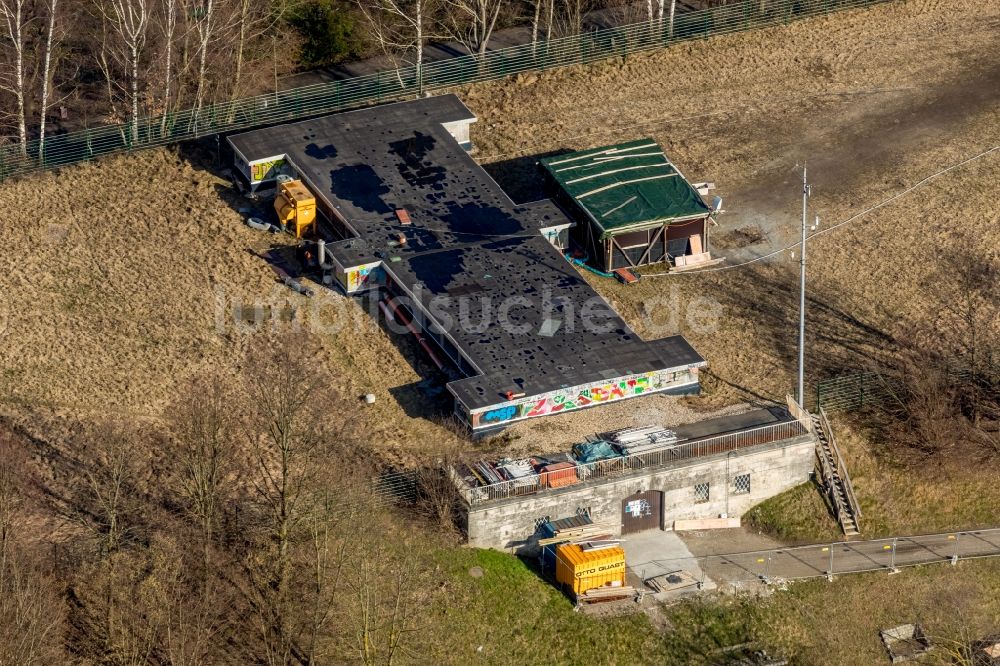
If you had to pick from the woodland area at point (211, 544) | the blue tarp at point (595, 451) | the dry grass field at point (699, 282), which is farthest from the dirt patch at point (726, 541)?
the woodland area at point (211, 544)

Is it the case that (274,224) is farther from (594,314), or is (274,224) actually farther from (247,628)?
(247,628)

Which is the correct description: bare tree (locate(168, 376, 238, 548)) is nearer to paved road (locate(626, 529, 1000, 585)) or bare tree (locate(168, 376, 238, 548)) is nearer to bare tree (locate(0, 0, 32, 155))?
paved road (locate(626, 529, 1000, 585))

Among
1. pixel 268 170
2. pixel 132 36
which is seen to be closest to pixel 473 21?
pixel 268 170

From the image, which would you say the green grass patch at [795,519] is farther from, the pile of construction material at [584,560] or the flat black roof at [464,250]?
the pile of construction material at [584,560]

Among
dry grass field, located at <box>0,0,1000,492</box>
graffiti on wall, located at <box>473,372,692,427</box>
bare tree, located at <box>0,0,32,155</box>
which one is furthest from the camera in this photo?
bare tree, located at <box>0,0,32,155</box>

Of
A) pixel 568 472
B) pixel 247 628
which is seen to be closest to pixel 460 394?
pixel 568 472

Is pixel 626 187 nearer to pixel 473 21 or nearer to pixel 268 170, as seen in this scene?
pixel 268 170

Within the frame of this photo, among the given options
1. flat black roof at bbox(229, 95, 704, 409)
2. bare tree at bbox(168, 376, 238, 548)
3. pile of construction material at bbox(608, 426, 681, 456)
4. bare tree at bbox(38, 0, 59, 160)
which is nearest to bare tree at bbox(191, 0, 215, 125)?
flat black roof at bbox(229, 95, 704, 409)
